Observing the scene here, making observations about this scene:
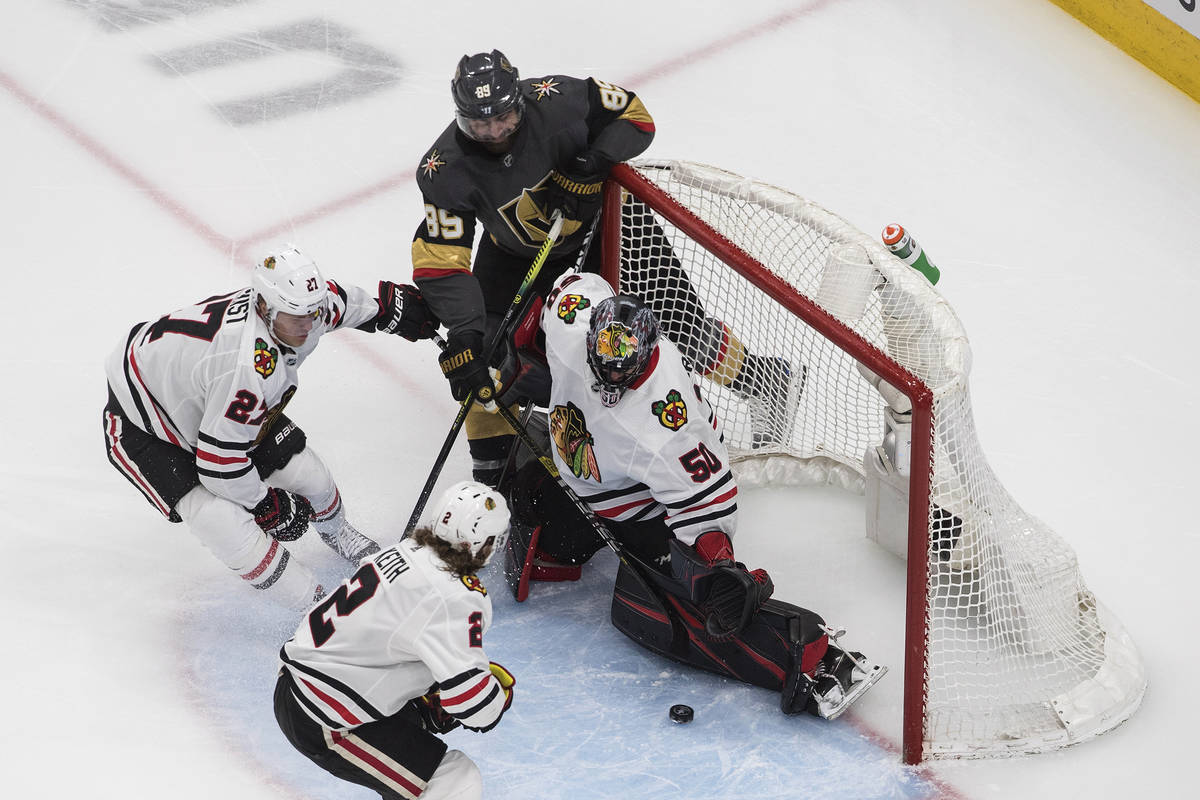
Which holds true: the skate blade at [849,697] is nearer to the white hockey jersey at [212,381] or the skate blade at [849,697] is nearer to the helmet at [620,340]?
the helmet at [620,340]

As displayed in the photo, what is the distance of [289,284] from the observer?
315 centimetres

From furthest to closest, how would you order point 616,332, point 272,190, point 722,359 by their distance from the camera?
point 272,190 → point 722,359 → point 616,332

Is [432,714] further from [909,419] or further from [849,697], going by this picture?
[909,419]

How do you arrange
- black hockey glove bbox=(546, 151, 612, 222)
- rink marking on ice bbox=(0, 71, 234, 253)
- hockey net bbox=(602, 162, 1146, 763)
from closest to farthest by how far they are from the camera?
hockey net bbox=(602, 162, 1146, 763)
black hockey glove bbox=(546, 151, 612, 222)
rink marking on ice bbox=(0, 71, 234, 253)

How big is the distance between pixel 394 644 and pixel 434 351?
1.85m

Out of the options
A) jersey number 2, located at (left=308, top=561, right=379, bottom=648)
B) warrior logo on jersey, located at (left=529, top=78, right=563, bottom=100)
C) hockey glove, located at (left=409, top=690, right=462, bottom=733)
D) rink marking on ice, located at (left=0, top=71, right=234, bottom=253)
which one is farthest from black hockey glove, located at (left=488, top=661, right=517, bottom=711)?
rink marking on ice, located at (left=0, top=71, right=234, bottom=253)

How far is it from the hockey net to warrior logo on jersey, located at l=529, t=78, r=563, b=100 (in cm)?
26

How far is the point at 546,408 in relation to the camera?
12.5 feet

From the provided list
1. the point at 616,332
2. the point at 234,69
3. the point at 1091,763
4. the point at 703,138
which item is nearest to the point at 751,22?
the point at 703,138

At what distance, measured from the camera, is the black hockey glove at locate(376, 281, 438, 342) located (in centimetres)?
367

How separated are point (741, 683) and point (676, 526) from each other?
1.42ft

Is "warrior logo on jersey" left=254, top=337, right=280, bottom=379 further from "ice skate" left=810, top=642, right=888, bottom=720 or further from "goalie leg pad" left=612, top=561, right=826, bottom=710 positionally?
"ice skate" left=810, top=642, right=888, bottom=720

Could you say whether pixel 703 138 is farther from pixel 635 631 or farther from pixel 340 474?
pixel 635 631

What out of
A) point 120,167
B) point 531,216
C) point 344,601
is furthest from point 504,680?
point 120,167
